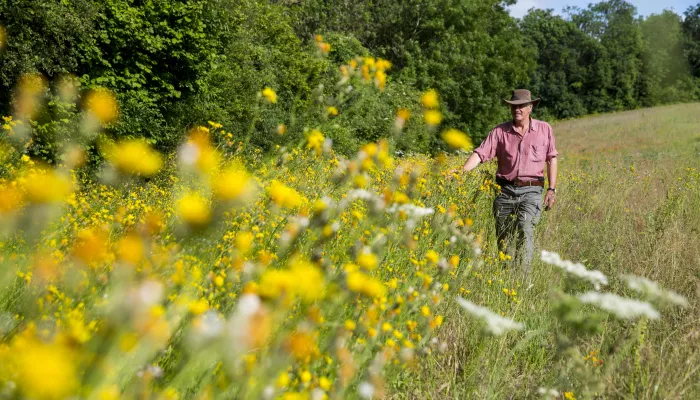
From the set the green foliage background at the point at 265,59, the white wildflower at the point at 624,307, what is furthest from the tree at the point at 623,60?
the white wildflower at the point at 624,307

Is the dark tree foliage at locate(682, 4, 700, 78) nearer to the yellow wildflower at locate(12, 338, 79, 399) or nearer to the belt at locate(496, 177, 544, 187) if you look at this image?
the belt at locate(496, 177, 544, 187)

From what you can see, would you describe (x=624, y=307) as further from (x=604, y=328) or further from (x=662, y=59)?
(x=662, y=59)

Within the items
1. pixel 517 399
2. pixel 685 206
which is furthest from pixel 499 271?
pixel 685 206

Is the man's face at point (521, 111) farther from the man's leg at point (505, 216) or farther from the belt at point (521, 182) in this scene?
the man's leg at point (505, 216)

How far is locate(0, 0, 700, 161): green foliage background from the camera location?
7.84 meters

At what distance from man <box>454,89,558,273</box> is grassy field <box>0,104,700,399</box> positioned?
1.15 ft

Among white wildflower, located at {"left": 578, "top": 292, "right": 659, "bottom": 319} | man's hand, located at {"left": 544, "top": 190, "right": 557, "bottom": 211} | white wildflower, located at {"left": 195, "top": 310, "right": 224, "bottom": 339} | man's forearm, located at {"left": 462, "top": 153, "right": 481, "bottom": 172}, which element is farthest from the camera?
man's hand, located at {"left": 544, "top": 190, "right": 557, "bottom": 211}

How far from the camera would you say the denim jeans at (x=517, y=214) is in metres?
4.59

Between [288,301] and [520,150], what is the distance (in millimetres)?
4024

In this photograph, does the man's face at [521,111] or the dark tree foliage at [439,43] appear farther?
the dark tree foliage at [439,43]

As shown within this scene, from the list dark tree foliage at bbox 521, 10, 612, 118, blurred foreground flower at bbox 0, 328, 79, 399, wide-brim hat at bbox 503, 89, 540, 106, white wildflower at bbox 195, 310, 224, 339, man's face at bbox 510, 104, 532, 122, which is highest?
blurred foreground flower at bbox 0, 328, 79, 399

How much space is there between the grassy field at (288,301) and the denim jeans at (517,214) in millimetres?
282

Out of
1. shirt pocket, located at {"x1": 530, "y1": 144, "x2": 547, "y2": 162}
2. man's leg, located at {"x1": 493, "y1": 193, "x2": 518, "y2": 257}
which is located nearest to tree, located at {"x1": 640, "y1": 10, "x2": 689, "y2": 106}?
shirt pocket, located at {"x1": 530, "y1": 144, "x2": 547, "y2": 162}

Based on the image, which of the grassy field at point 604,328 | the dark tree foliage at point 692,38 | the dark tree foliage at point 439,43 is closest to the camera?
the grassy field at point 604,328
